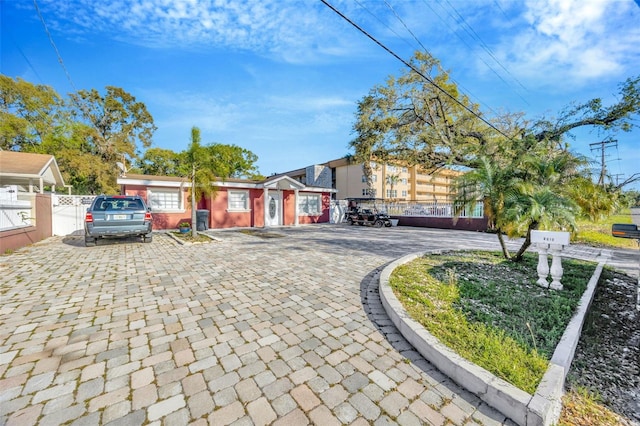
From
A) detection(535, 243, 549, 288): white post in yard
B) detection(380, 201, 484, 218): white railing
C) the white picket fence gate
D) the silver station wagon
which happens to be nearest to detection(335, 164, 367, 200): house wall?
detection(380, 201, 484, 218): white railing

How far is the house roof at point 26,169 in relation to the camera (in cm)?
1125

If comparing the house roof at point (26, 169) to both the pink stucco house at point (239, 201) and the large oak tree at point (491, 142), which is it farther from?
the large oak tree at point (491, 142)

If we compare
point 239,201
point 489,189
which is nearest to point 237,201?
point 239,201

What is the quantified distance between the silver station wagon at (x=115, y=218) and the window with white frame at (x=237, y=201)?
5967 mm

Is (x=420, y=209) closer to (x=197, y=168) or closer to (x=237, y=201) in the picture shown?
(x=237, y=201)

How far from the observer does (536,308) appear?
3469 millimetres

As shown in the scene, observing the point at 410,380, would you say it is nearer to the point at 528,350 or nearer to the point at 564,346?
the point at 528,350

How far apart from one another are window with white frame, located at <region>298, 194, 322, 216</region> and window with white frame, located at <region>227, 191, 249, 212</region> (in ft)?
12.2

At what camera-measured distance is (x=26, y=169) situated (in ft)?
38.2

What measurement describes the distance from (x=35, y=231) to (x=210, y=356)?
10732mm

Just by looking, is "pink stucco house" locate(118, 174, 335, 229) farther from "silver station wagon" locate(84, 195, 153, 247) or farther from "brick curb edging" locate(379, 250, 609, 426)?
"brick curb edging" locate(379, 250, 609, 426)

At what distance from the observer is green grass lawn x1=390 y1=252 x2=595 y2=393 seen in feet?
7.55

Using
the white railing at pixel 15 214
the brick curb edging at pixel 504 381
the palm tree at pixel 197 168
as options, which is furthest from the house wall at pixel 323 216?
the brick curb edging at pixel 504 381

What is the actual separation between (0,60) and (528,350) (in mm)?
10747
